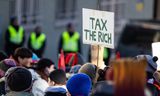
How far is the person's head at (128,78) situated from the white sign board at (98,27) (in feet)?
14.0

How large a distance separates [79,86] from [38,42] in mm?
12834

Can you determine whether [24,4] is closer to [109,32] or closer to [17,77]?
[109,32]

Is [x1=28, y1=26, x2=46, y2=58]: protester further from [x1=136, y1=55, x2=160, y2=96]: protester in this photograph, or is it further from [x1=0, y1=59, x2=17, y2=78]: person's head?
[x1=136, y1=55, x2=160, y2=96]: protester

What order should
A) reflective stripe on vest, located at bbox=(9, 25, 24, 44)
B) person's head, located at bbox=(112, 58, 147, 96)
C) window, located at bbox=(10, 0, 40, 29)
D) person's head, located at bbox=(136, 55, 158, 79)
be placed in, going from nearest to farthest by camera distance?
1. person's head, located at bbox=(112, 58, 147, 96)
2. person's head, located at bbox=(136, 55, 158, 79)
3. reflective stripe on vest, located at bbox=(9, 25, 24, 44)
4. window, located at bbox=(10, 0, 40, 29)

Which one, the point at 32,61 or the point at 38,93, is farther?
the point at 32,61

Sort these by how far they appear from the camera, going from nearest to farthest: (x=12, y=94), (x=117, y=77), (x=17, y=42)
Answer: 1. (x=117, y=77)
2. (x=12, y=94)
3. (x=17, y=42)

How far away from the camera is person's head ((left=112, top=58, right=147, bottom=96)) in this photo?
4469 mm

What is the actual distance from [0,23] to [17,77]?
13.1 metres

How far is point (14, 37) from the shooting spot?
19.2 meters

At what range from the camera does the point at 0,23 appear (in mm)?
19766

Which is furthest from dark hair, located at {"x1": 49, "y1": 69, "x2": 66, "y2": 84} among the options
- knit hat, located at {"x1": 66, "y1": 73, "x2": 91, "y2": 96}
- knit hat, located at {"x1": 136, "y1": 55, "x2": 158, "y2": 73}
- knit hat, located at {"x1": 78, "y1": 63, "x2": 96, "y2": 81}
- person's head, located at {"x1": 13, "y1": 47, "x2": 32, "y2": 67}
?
person's head, located at {"x1": 13, "y1": 47, "x2": 32, "y2": 67}

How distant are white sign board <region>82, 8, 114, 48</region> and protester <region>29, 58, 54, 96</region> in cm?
67

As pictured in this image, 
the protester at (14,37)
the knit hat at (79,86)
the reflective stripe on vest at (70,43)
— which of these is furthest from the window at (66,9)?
the knit hat at (79,86)

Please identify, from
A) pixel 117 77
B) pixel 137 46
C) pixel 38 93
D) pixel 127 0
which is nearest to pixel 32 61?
Result: pixel 38 93
